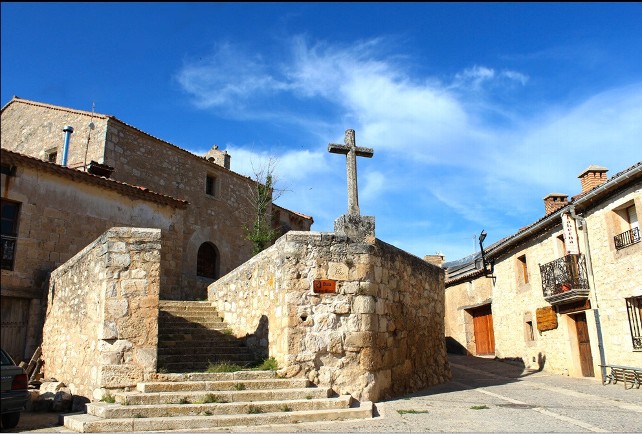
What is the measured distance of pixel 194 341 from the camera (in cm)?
945

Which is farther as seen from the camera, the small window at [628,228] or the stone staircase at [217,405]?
the small window at [628,228]

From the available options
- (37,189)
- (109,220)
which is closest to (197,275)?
(109,220)

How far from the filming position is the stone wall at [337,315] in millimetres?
8031

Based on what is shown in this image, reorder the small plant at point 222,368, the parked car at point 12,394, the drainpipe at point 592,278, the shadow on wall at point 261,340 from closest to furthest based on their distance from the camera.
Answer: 1. the parked car at point 12,394
2. the small plant at point 222,368
3. the shadow on wall at point 261,340
4. the drainpipe at point 592,278

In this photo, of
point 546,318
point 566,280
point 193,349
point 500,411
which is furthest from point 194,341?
point 546,318

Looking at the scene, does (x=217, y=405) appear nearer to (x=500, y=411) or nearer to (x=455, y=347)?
(x=500, y=411)

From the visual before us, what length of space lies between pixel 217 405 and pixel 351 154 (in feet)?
16.0

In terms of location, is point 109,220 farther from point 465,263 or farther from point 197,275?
point 465,263

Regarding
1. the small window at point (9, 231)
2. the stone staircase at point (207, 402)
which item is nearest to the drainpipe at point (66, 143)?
the small window at point (9, 231)

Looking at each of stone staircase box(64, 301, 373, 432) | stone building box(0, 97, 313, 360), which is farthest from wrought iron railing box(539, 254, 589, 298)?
stone building box(0, 97, 313, 360)

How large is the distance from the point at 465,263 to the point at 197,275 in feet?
36.0

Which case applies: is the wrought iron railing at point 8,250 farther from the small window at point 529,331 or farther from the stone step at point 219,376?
the small window at point 529,331

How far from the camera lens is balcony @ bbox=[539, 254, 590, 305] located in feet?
45.1

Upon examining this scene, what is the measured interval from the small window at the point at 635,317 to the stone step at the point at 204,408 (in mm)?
8582
